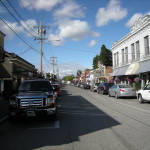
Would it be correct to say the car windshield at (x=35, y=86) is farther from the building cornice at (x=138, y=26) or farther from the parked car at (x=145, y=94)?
the building cornice at (x=138, y=26)

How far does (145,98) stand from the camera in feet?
47.9

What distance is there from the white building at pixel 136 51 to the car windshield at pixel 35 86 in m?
16.1

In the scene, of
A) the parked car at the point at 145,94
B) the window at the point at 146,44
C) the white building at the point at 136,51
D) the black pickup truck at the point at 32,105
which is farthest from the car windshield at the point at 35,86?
the window at the point at 146,44

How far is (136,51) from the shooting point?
29.4 metres

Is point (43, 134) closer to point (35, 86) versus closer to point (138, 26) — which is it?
point (35, 86)

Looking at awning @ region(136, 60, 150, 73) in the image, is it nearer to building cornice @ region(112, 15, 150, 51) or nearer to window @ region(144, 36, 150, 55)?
window @ region(144, 36, 150, 55)

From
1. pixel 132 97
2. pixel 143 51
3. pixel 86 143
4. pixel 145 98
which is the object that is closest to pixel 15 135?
pixel 86 143

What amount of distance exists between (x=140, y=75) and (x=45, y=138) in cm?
2336

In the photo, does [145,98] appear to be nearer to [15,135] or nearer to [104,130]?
[104,130]

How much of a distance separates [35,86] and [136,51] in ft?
73.2

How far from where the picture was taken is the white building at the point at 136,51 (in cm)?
2575

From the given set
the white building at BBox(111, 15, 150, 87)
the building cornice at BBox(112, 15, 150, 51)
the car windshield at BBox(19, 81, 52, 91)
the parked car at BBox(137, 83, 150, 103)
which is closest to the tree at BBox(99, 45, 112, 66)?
the building cornice at BBox(112, 15, 150, 51)

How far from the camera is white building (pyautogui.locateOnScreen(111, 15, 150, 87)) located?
2575 centimetres

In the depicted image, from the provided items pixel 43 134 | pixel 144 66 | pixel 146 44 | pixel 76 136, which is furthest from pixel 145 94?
pixel 146 44
